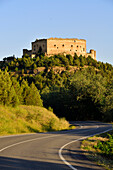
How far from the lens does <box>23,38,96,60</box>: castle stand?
13912cm

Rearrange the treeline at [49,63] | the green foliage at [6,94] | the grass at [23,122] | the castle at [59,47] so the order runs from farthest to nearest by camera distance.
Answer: the castle at [59,47] → the treeline at [49,63] → the green foliage at [6,94] → the grass at [23,122]

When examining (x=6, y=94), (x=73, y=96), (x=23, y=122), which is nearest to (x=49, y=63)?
(x=73, y=96)

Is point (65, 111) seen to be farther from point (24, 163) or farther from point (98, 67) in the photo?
point (98, 67)

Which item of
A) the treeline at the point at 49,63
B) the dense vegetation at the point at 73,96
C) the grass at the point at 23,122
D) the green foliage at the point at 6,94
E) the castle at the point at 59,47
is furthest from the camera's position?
the castle at the point at 59,47

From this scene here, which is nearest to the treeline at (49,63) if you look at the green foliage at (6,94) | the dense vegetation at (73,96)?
the dense vegetation at (73,96)

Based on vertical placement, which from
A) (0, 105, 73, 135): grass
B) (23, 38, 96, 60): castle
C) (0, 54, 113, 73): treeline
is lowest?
(0, 105, 73, 135): grass

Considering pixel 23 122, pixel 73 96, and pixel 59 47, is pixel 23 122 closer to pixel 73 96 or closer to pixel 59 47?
pixel 73 96

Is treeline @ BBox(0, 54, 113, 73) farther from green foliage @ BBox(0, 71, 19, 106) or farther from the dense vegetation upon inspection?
green foliage @ BBox(0, 71, 19, 106)

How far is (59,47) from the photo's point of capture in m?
141

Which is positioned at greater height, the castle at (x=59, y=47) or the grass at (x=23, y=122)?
the castle at (x=59, y=47)

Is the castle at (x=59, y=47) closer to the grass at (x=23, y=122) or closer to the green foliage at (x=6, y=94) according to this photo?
the green foliage at (x=6, y=94)

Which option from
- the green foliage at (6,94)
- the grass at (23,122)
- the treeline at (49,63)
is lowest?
the grass at (23,122)

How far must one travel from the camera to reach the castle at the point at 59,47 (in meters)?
139

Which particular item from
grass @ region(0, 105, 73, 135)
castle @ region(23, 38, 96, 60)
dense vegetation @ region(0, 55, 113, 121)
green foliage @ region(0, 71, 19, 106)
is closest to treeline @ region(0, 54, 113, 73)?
castle @ region(23, 38, 96, 60)
